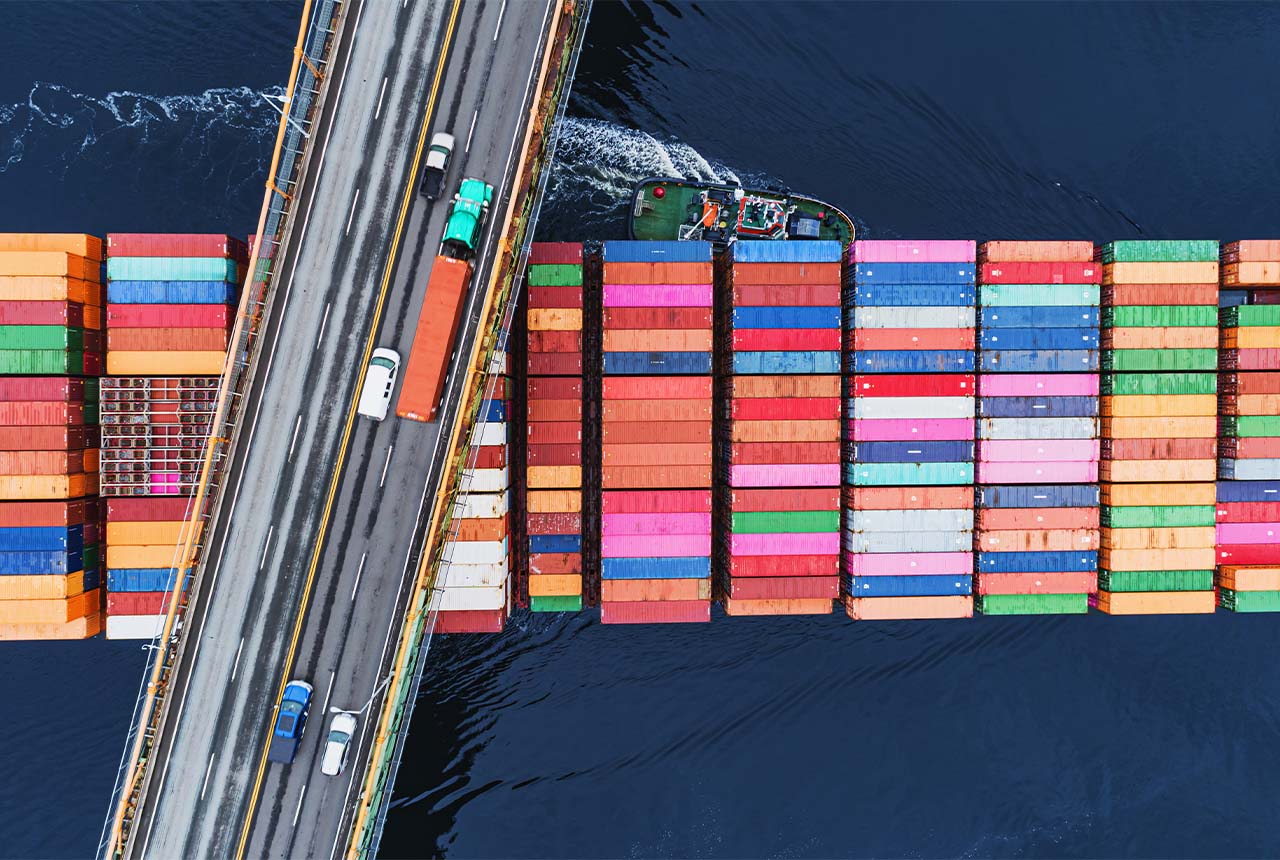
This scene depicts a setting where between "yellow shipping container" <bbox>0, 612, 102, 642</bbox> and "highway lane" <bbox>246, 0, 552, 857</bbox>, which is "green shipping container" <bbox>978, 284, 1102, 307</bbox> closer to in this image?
"highway lane" <bbox>246, 0, 552, 857</bbox>

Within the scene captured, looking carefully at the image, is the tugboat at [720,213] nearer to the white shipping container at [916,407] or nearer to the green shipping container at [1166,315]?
the white shipping container at [916,407]

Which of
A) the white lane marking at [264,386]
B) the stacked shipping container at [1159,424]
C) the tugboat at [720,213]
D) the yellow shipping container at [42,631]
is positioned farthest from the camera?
the tugboat at [720,213]

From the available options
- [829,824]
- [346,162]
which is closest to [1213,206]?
[829,824]

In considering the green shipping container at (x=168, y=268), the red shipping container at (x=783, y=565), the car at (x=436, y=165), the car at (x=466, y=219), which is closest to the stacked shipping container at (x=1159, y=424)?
the red shipping container at (x=783, y=565)

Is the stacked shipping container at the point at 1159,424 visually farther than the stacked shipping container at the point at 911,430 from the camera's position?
Yes

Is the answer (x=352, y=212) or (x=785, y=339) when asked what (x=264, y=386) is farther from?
(x=785, y=339)

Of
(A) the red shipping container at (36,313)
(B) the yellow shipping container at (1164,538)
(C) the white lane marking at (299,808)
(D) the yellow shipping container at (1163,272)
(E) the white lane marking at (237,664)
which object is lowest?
(C) the white lane marking at (299,808)
